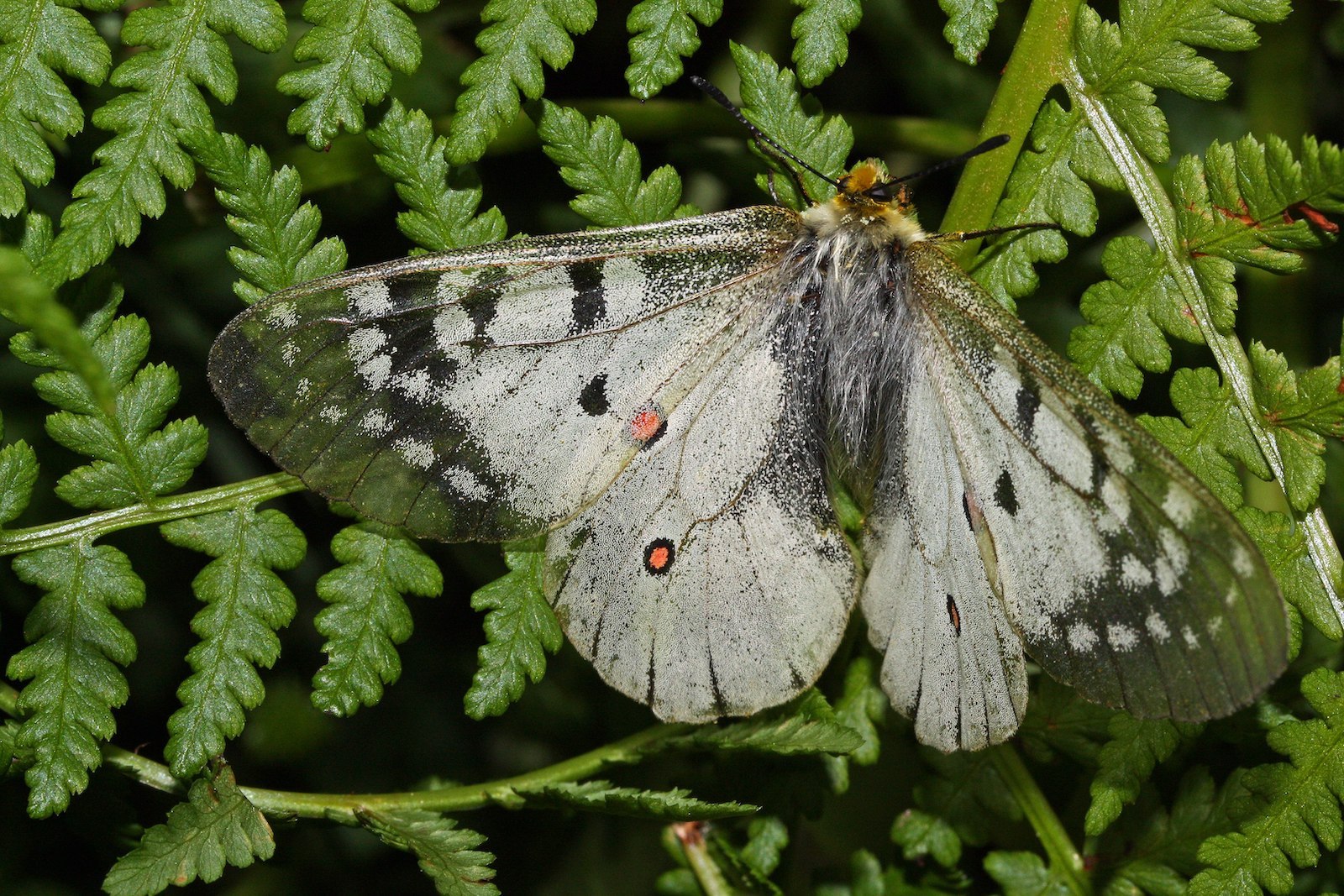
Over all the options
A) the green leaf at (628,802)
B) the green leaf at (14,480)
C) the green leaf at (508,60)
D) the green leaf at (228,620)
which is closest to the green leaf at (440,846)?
the green leaf at (628,802)

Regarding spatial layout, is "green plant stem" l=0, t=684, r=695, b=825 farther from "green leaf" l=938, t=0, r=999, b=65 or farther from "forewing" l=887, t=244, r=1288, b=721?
"green leaf" l=938, t=0, r=999, b=65

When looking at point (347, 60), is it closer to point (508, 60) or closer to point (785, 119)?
point (508, 60)

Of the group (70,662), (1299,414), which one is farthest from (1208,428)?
(70,662)

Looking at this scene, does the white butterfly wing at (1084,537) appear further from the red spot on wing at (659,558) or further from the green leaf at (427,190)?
the green leaf at (427,190)

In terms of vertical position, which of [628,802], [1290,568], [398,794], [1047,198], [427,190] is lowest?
[398,794]

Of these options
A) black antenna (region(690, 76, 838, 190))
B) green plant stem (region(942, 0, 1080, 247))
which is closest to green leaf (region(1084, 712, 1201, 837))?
green plant stem (region(942, 0, 1080, 247))

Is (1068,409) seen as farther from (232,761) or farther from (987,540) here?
(232,761)
